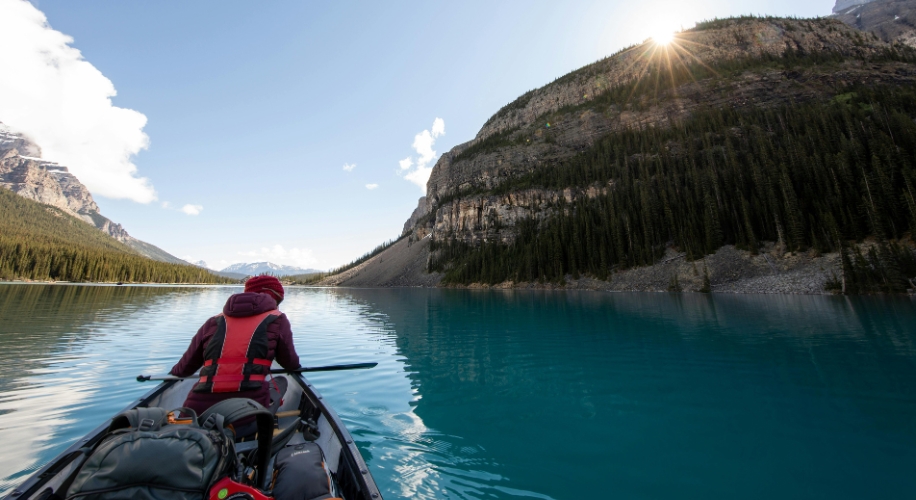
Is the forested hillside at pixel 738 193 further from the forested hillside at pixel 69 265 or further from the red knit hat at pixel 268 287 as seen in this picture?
the forested hillside at pixel 69 265

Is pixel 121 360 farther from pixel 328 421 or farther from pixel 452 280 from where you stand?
pixel 452 280

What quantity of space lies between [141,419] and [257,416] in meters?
0.93

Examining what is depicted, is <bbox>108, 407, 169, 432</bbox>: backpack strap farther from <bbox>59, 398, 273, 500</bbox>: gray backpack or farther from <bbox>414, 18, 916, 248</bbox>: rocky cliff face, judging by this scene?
<bbox>414, 18, 916, 248</bbox>: rocky cliff face

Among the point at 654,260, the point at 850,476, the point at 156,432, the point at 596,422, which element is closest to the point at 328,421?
the point at 156,432

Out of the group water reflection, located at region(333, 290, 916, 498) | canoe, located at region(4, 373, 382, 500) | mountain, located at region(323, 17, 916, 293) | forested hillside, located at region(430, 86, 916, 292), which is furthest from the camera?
mountain, located at region(323, 17, 916, 293)

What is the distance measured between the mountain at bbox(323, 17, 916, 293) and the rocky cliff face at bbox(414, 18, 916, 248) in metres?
0.56

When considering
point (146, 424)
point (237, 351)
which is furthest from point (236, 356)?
point (146, 424)

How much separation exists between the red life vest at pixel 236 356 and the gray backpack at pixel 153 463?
1.45m

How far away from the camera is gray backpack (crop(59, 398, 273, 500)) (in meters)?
2.01

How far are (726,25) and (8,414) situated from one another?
169 m

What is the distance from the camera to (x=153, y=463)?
6.89 ft

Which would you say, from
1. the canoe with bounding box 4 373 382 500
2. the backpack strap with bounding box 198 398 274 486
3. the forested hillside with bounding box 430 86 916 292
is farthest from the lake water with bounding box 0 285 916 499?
the forested hillside with bounding box 430 86 916 292

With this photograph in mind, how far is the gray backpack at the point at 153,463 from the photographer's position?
2010 mm

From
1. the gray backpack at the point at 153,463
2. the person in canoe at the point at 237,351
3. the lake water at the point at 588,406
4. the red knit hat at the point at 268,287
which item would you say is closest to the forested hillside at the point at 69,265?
the lake water at the point at 588,406
